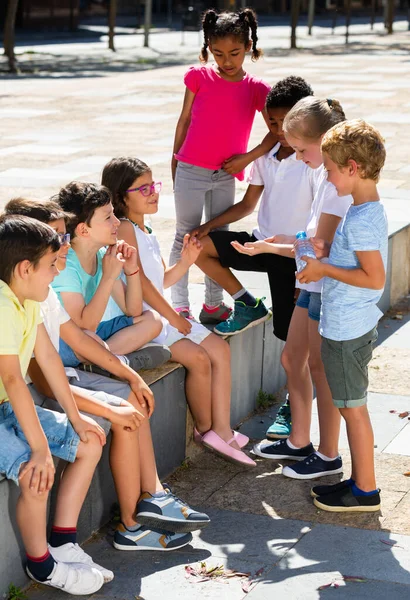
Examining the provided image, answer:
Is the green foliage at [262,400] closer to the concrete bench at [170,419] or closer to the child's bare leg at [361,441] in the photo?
the concrete bench at [170,419]

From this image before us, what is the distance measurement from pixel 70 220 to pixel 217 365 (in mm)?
955

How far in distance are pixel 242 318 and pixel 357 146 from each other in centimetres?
153

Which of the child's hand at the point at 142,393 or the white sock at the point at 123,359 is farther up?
the white sock at the point at 123,359

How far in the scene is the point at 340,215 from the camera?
418 centimetres

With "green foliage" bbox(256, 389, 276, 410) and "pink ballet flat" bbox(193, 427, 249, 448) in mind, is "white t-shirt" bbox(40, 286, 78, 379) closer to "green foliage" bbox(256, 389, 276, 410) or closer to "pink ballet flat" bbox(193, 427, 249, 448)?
"pink ballet flat" bbox(193, 427, 249, 448)

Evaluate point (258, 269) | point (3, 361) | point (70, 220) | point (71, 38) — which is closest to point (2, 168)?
point (258, 269)

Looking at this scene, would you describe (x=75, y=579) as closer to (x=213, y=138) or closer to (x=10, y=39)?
(x=213, y=138)

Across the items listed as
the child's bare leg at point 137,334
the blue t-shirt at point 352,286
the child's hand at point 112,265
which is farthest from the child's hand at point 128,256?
the blue t-shirt at point 352,286

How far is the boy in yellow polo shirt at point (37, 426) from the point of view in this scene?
3.43 meters

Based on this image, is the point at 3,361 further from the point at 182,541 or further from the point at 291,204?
the point at 291,204

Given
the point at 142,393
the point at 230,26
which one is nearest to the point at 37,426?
the point at 142,393

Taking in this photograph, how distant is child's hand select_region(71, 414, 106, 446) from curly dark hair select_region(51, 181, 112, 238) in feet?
2.79

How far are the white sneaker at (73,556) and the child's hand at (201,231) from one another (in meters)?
2.03

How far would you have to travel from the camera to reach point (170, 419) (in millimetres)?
4555
